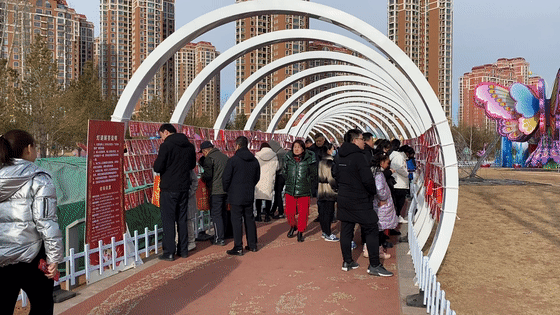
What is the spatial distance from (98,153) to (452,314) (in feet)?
13.5

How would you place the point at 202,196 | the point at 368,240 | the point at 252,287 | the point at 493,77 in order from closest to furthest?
the point at 252,287
the point at 368,240
the point at 202,196
the point at 493,77

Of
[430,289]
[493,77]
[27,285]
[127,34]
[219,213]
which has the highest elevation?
[127,34]

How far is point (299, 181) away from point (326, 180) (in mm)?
434

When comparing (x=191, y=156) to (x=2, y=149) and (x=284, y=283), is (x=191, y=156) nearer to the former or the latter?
(x=284, y=283)

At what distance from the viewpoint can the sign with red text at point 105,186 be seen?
534 centimetres

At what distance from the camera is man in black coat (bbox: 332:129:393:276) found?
18.3ft

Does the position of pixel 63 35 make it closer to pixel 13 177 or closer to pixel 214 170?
pixel 214 170

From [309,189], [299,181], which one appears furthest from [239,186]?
[309,189]

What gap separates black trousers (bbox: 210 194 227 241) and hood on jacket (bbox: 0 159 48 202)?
4541 millimetres

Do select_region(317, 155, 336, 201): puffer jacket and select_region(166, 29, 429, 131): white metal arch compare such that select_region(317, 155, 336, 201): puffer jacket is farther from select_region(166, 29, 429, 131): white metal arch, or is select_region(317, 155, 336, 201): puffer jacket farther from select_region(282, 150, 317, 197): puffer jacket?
select_region(166, 29, 429, 131): white metal arch

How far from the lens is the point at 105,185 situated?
5582mm

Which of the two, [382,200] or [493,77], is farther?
[493,77]

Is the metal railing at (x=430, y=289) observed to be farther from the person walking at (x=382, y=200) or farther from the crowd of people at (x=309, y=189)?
the person walking at (x=382, y=200)

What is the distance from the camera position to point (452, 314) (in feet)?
11.5
